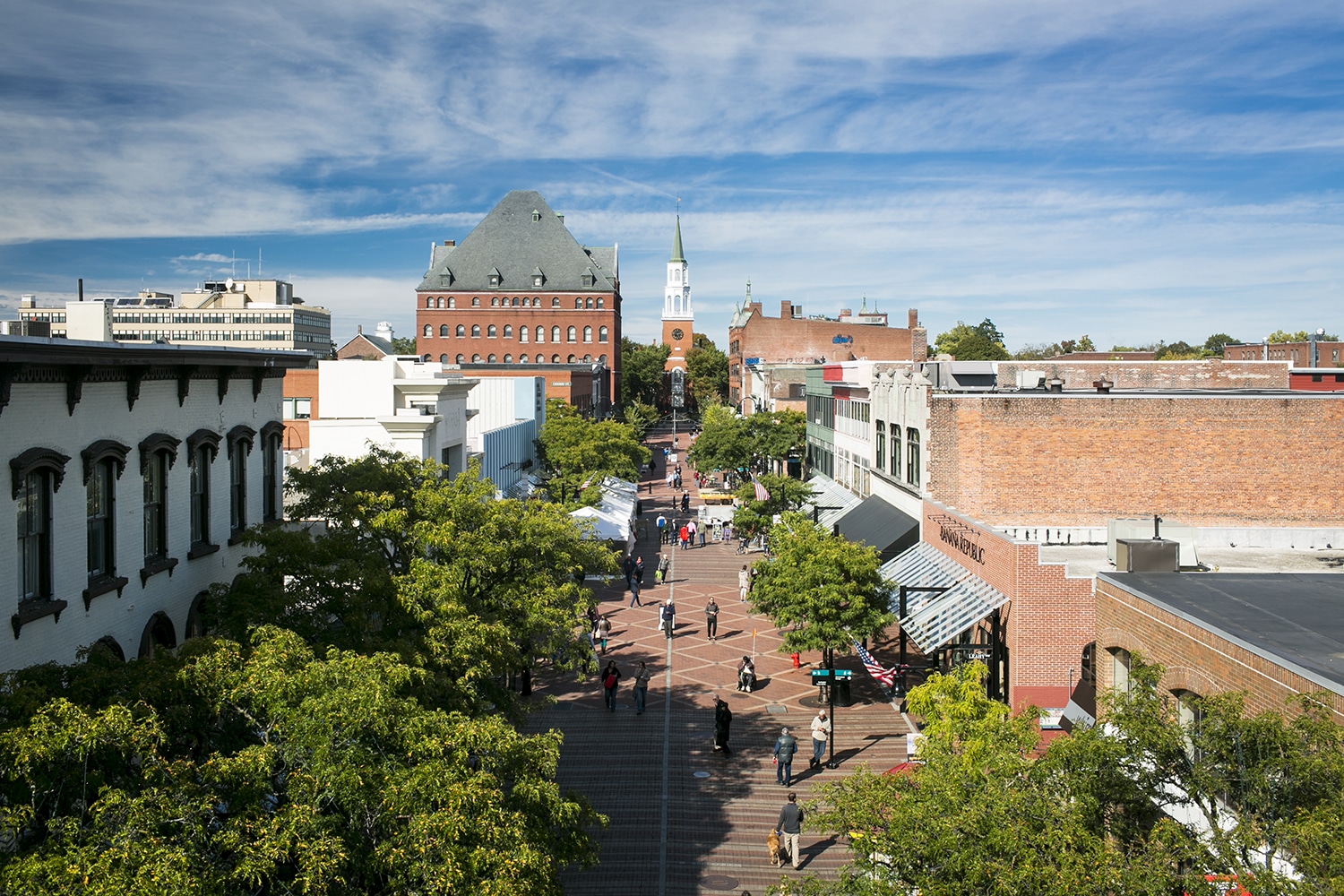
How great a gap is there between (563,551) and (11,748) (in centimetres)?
1394

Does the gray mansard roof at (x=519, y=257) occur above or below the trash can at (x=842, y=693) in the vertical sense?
above

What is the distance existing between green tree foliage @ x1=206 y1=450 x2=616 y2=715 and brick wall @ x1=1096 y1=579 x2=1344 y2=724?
9.96 metres

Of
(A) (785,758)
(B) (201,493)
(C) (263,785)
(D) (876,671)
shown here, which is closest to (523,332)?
(D) (876,671)

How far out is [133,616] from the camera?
16.4m

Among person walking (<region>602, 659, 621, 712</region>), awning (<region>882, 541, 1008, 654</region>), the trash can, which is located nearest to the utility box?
awning (<region>882, 541, 1008, 654</region>)

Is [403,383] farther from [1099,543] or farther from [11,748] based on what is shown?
[11,748]

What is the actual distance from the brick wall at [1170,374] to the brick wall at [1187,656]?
95.6ft

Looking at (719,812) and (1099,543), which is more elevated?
(1099,543)

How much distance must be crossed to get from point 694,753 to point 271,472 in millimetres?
11637

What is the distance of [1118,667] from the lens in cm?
1944

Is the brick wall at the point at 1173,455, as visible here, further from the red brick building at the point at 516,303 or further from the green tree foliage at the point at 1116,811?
the red brick building at the point at 516,303

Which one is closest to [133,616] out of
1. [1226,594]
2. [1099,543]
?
[1226,594]

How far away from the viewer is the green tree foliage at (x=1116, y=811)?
8867mm

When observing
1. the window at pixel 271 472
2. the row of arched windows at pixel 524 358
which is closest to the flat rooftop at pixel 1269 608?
the window at pixel 271 472
